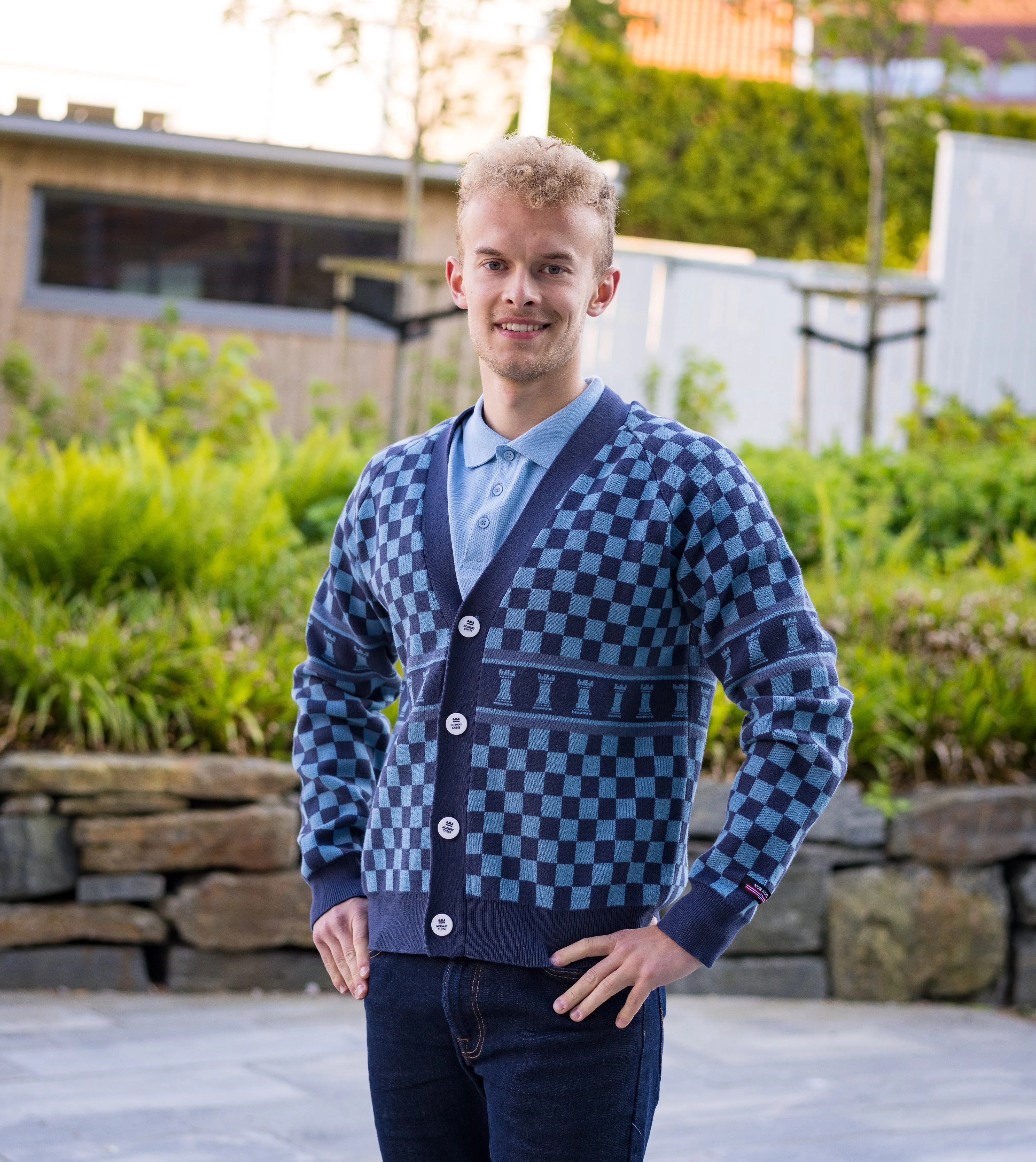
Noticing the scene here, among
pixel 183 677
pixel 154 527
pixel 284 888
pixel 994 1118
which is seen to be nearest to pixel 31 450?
pixel 154 527

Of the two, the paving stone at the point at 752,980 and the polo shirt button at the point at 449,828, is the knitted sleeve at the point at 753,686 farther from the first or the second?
the paving stone at the point at 752,980

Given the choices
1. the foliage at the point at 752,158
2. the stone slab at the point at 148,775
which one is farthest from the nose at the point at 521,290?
the foliage at the point at 752,158

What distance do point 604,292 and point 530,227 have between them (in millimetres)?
177

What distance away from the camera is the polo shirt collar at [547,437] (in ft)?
6.02

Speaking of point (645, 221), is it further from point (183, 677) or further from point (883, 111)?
point (183, 677)

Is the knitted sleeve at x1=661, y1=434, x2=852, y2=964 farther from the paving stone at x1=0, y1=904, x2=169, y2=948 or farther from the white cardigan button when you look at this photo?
the paving stone at x1=0, y1=904, x2=169, y2=948

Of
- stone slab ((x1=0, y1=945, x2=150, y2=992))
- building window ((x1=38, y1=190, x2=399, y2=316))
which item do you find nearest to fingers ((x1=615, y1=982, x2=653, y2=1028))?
stone slab ((x1=0, y1=945, x2=150, y2=992))

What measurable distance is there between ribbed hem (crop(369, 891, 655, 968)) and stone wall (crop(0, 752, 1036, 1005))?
2.74 m

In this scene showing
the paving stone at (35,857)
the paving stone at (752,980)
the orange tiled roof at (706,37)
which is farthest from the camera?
the orange tiled roof at (706,37)

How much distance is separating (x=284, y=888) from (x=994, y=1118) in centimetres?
214

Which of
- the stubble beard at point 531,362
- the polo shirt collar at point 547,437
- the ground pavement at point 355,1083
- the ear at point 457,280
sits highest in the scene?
the ear at point 457,280

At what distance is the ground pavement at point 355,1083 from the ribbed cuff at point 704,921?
183cm

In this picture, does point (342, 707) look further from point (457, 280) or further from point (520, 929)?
point (457, 280)

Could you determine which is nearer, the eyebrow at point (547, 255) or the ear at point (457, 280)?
the eyebrow at point (547, 255)
